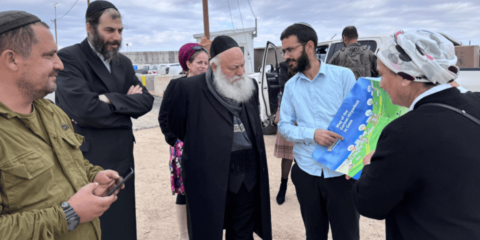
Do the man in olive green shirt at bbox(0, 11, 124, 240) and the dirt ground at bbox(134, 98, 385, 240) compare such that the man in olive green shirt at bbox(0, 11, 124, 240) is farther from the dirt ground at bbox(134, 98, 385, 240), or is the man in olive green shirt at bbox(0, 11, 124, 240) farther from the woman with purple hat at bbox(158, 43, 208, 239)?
the dirt ground at bbox(134, 98, 385, 240)

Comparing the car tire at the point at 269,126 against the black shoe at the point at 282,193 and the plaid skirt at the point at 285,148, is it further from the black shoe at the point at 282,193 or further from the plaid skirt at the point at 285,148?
the black shoe at the point at 282,193

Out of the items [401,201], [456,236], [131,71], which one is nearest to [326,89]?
[401,201]

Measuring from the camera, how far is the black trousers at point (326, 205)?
227 centimetres

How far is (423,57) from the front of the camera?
1197mm

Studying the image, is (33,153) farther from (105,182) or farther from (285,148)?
(285,148)

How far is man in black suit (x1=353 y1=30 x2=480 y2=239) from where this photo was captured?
1.13 meters

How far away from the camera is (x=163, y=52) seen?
194 feet

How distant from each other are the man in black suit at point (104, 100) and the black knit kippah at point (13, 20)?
1023 millimetres

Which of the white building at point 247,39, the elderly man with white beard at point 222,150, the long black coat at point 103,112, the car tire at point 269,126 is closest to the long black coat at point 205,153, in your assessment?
the elderly man with white beard at point 222,150

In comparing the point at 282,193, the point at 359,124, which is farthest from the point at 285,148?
the point at 359,124

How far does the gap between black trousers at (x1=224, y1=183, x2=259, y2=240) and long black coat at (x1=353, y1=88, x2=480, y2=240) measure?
4.45 ft

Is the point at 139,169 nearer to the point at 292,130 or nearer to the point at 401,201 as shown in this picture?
the point at 292,130

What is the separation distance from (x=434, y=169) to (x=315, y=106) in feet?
4.14

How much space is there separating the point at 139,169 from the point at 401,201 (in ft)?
16.8
